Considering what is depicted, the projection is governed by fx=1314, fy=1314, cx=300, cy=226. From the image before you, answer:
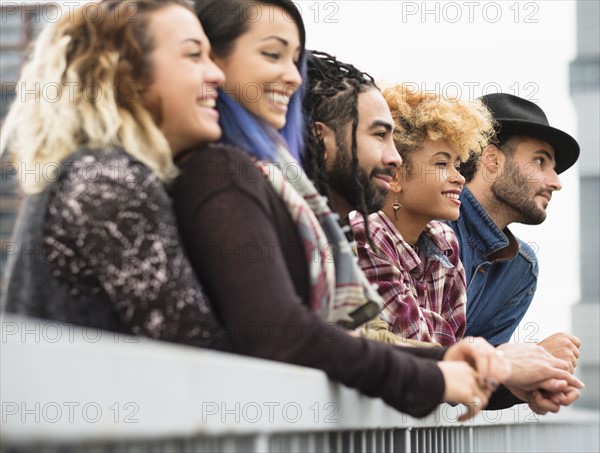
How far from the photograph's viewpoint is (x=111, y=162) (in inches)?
104

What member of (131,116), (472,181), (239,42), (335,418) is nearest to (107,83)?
(131,116)

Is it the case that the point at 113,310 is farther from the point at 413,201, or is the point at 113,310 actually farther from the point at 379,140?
the point at 413,201

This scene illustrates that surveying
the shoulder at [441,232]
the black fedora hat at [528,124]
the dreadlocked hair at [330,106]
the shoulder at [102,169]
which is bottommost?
the black fedora hat at [528,124]

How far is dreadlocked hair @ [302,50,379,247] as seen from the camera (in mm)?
4305

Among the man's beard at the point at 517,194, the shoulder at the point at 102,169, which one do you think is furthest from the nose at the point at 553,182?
the shoulder at the point at 102,169

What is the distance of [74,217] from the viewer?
100 inches

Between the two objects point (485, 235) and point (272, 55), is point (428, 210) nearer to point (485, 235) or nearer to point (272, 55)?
point (485, 235)

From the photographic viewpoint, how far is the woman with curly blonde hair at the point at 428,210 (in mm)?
5000

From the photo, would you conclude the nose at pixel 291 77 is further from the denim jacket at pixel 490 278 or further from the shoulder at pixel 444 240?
the denim jacket at pixel 490 278

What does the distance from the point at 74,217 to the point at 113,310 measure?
20cm

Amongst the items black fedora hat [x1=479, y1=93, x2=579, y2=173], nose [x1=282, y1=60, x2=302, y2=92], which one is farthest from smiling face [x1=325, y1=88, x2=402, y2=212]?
black fedora hat [x1=479, y1=93, x2=579, y2=173]

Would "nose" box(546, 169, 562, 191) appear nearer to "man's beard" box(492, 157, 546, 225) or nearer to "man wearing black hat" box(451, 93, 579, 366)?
"man wearing black hat" box(451, 93, 579, 366)

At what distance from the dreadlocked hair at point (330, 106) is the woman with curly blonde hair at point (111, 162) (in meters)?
1.23

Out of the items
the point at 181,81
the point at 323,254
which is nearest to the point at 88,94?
the point at 181,81
